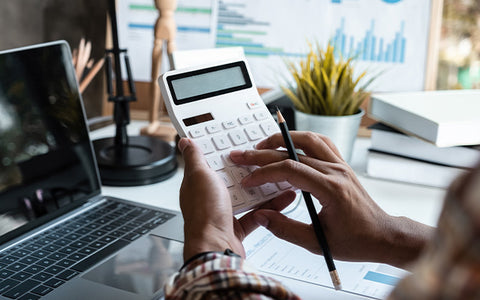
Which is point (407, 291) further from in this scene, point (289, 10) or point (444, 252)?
point (289, 10)

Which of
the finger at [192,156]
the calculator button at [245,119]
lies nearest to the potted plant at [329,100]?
the calculator button at [245,119]

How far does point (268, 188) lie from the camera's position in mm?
604

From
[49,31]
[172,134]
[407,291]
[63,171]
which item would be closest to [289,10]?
[172,134]

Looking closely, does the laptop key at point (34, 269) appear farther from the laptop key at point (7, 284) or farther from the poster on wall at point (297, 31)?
the poster on wall at point (297, 31)

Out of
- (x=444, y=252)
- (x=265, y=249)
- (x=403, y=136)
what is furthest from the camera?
(x=403, y=136)

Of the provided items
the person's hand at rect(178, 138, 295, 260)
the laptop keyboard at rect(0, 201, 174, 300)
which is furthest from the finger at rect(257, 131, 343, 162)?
the laptop keyboard at rect(0, 201, 174, 300)

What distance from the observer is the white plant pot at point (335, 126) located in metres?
0.90

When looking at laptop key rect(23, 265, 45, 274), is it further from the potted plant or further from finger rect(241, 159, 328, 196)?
the potted plant

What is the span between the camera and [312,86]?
0.90 metres

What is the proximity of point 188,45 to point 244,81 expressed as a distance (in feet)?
1.82

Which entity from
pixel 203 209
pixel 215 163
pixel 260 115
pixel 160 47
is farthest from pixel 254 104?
pixel 160 47

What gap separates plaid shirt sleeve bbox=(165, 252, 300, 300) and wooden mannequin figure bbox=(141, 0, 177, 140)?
691mm

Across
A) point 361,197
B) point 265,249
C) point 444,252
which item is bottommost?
point 265,249

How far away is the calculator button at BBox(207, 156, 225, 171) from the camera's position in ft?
1.94
